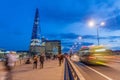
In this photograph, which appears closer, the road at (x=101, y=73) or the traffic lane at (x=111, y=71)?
the road at (x=101, y=73)

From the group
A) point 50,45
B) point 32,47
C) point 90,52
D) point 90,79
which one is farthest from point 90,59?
point 32,47

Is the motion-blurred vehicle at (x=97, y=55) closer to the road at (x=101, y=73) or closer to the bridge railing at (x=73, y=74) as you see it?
the road at (x=101, y=73)

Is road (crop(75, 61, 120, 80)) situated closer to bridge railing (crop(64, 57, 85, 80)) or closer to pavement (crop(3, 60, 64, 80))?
pavement (crop(3, 60, 64, 80))

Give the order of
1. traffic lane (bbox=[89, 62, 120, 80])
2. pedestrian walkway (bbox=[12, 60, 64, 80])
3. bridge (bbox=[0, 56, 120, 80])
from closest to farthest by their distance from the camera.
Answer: bridge (bbox=[0, 56, 120, 80])
pedestrian walkway (bbox=[12, 60, 64, 80])
traffic lane (bbox=[89, 62, 120, 80])

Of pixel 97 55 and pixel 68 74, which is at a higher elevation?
pixel 97 55

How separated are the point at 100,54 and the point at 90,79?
1934 cm

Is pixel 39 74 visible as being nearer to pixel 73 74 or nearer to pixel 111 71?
pixel 111 71

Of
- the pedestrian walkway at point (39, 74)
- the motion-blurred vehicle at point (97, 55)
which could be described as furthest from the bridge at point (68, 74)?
the motion-blurred vehicle at point (97, 55)

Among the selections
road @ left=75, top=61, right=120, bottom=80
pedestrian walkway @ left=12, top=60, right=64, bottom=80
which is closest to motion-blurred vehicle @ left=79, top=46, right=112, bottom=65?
road @ left=75, top=61, right=120, bottom=80

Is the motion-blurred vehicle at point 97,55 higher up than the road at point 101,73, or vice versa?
the motion-blurred vehicle at point 97,55

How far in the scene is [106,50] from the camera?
1678 inches

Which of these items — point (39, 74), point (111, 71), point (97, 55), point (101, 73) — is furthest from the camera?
point (97, 55)

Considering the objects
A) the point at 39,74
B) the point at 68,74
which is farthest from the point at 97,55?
the point at 68,74

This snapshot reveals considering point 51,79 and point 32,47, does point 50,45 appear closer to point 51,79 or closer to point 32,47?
point 32,47
